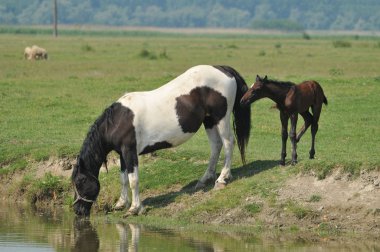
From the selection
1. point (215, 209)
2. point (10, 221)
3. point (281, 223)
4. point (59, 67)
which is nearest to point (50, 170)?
point (10, 221)

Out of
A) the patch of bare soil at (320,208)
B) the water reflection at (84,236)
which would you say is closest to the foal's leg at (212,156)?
the patch of bare soil at (320,208)

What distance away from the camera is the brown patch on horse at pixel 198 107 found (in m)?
15.9

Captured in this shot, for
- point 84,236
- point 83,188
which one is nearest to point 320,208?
point 84,236

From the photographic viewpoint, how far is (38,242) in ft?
47.1

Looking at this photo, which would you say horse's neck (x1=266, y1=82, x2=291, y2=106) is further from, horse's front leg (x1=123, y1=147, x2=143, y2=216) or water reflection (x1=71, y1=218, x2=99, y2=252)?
water reflection (x1=71, y1=218, x2=99, y2=252)

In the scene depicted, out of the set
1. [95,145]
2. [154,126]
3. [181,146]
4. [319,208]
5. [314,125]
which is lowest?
[319,208]

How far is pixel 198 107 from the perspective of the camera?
16.0m

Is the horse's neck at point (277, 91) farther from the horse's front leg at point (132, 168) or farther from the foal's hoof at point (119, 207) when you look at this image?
the foal's hoof at point (119, 207)

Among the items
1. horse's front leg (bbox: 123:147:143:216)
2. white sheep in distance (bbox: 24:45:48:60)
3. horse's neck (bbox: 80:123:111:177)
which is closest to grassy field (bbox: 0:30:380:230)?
horse's front leg (bbox: 123:147:143:216)

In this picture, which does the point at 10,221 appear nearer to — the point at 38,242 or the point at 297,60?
the point at 38,242

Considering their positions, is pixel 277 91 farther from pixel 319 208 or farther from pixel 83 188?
pixel 83 188

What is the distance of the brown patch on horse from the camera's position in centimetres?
1594

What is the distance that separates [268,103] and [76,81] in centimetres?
835

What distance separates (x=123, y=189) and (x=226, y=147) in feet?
5.95
